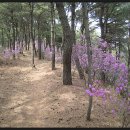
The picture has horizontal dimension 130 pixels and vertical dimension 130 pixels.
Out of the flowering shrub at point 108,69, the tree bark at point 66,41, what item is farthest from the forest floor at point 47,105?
the flowering shrub at point 108,69

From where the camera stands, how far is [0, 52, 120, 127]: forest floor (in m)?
9.42

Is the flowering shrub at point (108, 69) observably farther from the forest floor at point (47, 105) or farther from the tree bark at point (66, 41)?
the tree bark at point (66, 41)

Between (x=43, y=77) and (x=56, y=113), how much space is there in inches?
267

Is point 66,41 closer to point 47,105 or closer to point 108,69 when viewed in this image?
point 108,69

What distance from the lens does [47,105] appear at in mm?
11117

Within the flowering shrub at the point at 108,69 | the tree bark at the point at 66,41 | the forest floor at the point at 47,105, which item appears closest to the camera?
the flowering shrub at the point at 108,69

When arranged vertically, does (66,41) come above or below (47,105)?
above

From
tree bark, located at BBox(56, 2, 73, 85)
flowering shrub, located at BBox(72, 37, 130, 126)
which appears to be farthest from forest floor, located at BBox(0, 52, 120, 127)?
flowering shrub, located at BBox(72, 37, 130, 126)

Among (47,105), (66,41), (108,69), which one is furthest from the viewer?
(66,41)

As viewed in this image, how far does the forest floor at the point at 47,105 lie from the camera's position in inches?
371

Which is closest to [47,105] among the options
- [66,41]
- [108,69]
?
[108,69]

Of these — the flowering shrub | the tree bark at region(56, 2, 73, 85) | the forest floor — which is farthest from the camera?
the tree bark at region(56, 2, 73, 85)

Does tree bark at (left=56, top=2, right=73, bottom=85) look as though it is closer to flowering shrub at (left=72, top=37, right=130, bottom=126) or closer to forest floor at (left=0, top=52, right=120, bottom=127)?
forest floor at (left=0, top=52, right=120, bottom=127)

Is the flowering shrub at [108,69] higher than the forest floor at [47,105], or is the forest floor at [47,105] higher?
the flowering shrub at [108,69]
